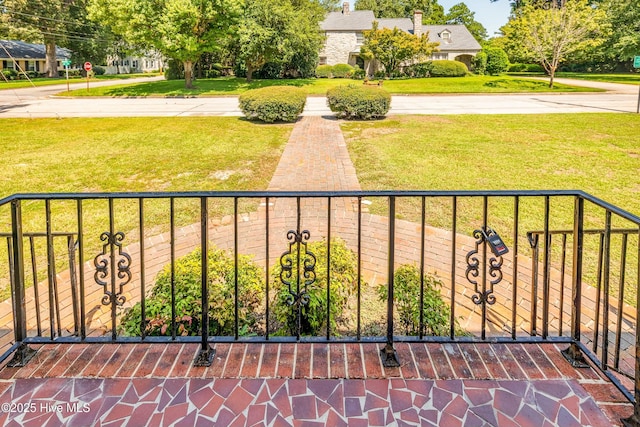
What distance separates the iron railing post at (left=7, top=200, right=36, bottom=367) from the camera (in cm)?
248

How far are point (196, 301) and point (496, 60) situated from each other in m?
41.3

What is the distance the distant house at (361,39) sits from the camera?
1608 inches

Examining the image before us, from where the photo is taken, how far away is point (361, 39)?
135 feet

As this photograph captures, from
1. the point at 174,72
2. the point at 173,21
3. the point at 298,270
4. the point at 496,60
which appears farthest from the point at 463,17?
the point at 298,270

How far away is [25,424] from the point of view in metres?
2.10

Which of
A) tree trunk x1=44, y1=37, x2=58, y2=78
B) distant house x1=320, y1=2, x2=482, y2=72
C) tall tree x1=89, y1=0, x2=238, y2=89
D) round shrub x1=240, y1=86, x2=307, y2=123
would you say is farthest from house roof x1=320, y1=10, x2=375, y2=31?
round shrub x1=240, y1=86, x2=307, y2=123

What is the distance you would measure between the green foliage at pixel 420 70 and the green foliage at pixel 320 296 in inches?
1352

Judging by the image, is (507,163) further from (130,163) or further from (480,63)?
(480,63)

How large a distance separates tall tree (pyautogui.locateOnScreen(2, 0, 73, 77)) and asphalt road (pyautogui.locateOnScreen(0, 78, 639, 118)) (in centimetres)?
1804

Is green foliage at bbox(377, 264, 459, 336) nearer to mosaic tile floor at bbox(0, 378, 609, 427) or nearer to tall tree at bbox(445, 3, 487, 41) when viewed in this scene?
mosaic tile floor at bbox(0, 378, 609, 427)

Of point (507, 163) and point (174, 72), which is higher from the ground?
point (174, 72)

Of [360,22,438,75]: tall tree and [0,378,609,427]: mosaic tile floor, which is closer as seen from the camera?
[0,378,609,427]: mosaic tile floor

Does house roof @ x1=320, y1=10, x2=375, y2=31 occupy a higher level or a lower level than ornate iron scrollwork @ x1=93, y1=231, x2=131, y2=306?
higher

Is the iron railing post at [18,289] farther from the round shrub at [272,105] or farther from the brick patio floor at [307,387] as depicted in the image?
the round shrub at [272,105]
